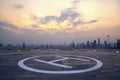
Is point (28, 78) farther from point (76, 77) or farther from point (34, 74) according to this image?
point (76, 77)

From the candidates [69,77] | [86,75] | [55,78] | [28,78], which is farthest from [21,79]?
[86,75]

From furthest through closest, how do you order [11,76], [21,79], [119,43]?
[119,43], [11,76], [21,79]

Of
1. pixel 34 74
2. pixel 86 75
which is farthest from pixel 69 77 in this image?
pixel 34 74

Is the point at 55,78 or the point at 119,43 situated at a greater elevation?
the point at 119,43

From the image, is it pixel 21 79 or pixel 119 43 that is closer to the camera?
pixel 21 79

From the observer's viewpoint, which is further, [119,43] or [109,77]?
[119,43]

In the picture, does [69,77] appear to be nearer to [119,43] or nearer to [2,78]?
[2,78]

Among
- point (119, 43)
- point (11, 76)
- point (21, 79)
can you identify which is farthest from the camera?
point (119, 43)

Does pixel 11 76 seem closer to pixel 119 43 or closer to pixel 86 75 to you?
pixel 86 75

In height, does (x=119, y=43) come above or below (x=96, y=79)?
above
